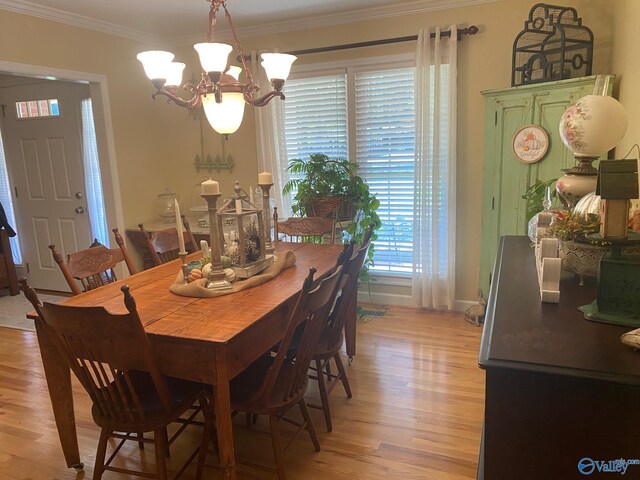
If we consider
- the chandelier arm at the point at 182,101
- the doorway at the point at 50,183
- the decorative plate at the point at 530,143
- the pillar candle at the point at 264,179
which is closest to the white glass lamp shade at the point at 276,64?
the chandelier arm at the point at 182,101

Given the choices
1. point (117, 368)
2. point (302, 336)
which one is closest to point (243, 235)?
point (302, 336)

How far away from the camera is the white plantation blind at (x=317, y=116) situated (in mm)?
4133

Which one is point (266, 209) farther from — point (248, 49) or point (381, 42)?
point (248, 49)

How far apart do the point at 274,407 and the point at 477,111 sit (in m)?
2.90

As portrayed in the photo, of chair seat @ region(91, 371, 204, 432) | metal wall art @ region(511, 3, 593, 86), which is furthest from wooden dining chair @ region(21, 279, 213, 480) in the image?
metal wall art @ region(511, 3, 593, 86)

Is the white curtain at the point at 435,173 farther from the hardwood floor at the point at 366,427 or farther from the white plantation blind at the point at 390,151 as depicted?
the hardwood floor at the point at 366,427

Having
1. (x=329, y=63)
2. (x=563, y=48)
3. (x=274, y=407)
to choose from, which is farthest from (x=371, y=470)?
(x=329, y=63)

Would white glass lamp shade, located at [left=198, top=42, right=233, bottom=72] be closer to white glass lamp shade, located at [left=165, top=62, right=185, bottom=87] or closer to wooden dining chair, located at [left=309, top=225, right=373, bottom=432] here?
white glass lamp shade, located at [left=165, top=62, right=185, bottom=87]

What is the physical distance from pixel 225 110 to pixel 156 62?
0.37m

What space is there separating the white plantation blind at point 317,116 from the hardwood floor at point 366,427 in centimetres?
190

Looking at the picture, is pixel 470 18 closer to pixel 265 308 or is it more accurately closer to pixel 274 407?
pixel 265 308

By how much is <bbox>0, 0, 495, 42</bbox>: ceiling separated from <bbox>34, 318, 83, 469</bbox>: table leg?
8.91 ft

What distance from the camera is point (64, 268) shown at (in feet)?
7.50

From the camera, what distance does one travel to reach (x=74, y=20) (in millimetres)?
3760
